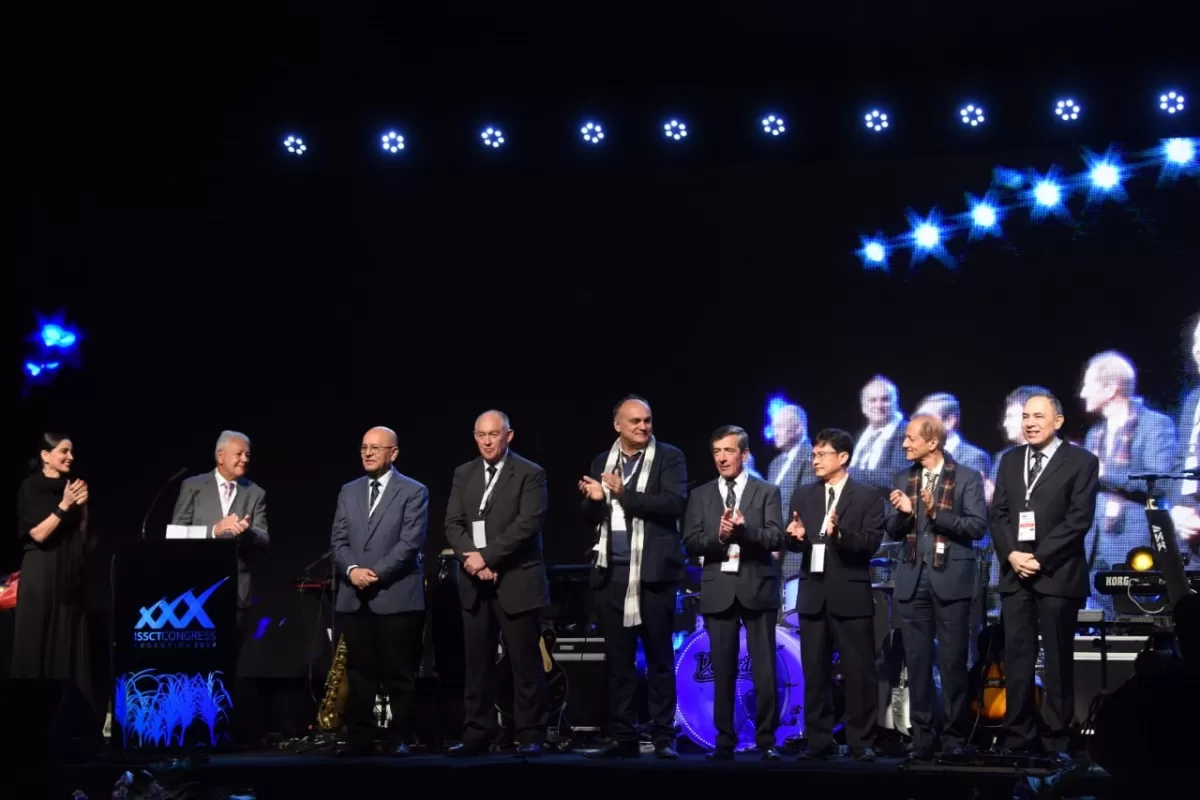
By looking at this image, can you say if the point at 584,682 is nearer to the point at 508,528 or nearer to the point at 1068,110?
the point at 508,528

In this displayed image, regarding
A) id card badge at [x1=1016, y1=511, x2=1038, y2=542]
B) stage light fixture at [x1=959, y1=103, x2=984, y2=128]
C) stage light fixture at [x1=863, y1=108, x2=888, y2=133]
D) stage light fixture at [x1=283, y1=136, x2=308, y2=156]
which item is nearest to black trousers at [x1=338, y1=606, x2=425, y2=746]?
id card badge at [x1=1016, y1=511, x2=1038, y2=542]

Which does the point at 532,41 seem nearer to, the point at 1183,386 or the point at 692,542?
the point at 692,542

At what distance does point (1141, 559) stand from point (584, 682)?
3262 millimetres

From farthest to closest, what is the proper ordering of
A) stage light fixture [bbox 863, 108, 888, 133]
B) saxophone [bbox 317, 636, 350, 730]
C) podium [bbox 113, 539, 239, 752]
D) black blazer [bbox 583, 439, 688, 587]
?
stage light fixture [bbox 863, 108, 888, 133]
saxophone [bbox 317, 636, 350, 730]
black blazer [bbox 583, 439, 688, 587]
podium [bbox 113, 539, 239, 752]

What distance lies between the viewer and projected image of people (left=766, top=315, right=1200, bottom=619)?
315 inches

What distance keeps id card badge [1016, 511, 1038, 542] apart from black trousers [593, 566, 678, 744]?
1726 millimetres

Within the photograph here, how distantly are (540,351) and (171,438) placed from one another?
8.93 feet

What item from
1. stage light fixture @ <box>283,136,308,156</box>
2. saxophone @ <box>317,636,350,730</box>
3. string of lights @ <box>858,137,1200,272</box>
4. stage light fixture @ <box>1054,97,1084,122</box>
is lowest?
saxophone @ <box>317,636,350,730</box>

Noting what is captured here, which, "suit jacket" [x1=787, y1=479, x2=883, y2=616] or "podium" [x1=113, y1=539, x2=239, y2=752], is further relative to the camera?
"suit jacket" [x1=787, y1=479, x2=883, y2=616]

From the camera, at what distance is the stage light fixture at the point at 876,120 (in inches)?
330

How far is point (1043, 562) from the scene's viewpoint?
19.9 ft

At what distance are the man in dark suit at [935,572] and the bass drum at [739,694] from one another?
3.45 ft

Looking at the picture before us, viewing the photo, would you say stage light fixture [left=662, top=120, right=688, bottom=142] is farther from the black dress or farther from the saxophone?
the black dress

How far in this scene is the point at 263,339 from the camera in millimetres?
9211
